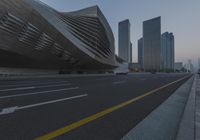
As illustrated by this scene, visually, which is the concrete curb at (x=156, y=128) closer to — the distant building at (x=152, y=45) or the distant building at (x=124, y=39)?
the distant building at (x=152, y=45)

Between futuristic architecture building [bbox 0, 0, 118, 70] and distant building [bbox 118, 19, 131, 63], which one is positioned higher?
distant building [bbox 118, 19, 131, 63]

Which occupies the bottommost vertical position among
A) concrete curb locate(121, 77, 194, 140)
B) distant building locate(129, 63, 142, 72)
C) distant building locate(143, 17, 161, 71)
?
concrete curb locate(121, 77, 194, 140)

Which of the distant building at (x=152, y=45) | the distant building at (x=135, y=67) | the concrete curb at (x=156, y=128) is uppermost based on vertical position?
the distant building at (x=152, y=45)

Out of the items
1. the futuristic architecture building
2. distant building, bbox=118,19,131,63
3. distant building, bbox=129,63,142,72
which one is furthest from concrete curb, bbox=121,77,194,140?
distant building, bbox=118,19,131,63

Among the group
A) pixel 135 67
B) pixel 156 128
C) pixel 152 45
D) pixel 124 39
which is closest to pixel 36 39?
pixel 156 128

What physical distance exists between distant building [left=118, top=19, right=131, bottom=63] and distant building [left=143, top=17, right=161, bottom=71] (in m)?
20.5

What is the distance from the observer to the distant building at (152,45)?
155500 millimetres

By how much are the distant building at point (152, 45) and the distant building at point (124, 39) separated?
2048cm

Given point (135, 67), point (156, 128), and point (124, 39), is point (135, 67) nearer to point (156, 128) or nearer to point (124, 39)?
point (124, 39)

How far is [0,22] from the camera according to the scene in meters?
22.4

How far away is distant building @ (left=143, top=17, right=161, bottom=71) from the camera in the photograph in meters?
156

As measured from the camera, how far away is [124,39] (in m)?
189

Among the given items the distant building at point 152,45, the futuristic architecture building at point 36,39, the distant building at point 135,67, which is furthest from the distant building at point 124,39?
the futuristic architecture building at point 36,39

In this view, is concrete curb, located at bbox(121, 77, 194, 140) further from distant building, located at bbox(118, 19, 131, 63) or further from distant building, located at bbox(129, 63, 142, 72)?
distant building, located at bbox(118, 19, 131, 63)
